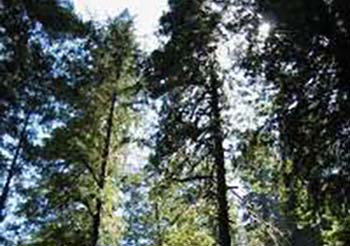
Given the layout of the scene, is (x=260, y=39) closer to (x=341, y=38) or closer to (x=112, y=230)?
(x=341, y=38)

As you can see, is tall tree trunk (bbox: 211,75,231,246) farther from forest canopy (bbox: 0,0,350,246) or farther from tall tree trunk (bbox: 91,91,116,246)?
tall tree trunk (bbox: 91,91,116,246)

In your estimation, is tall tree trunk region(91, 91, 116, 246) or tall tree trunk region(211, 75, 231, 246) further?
tall tree trunk region(91, 91, 116, 246)

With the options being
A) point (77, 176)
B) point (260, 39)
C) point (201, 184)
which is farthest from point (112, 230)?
point (260, 39)

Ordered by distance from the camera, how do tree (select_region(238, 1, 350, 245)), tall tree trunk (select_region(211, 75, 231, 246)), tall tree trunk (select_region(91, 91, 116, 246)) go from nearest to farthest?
1. tree (select_region(238, 1, 350, 245))
2. tall tree trunk (select_region(211, 75, 231, 246))
3. tall tree trunk (select_region(91, 91, 116, 246))

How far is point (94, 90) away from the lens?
2781 cm

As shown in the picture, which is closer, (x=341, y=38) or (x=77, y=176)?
(x=341, y=38)

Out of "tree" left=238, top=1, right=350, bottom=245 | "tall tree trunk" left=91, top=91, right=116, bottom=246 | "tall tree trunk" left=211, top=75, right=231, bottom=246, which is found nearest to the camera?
"tree" left=238, top=1, right=350, bottom=245

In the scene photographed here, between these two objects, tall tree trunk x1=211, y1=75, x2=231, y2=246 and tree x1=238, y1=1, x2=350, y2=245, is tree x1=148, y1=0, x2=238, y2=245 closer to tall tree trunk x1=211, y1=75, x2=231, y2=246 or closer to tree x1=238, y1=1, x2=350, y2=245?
tall tree trunk x1=211, y1=75, x2=231, y2=246

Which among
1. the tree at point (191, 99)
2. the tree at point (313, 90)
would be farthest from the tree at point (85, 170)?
the tree at point (313, 90)

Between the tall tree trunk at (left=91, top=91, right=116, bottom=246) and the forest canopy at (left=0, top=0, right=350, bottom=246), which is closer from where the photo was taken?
the forest canopy at (left=0, top=0, right=350, bottom=246)

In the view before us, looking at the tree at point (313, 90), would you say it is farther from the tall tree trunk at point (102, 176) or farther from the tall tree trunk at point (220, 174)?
the tall tree trunk at point (102, 176)

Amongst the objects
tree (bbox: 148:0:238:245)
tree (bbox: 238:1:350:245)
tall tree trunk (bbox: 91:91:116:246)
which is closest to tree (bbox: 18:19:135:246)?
tall tree trunk (bbox: 91:91:116:246)

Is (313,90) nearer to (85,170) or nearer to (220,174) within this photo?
(220,174)

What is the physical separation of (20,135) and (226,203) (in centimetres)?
678
